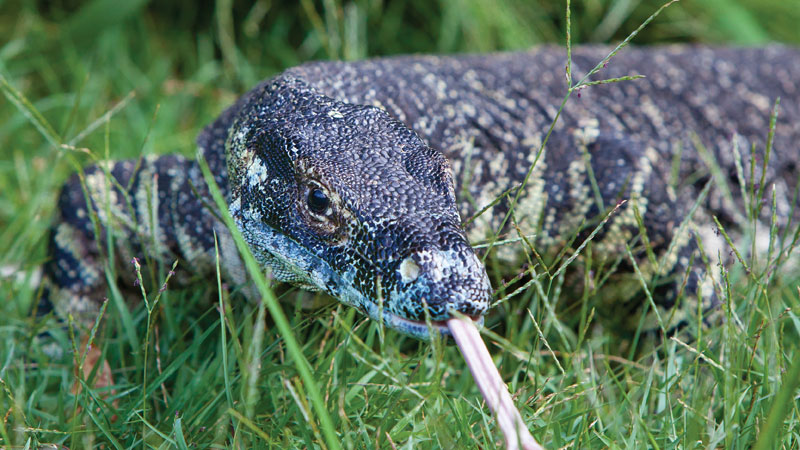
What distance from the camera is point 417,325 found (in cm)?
199

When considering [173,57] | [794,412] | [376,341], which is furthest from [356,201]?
[173,57]

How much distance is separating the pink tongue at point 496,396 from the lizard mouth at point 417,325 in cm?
11

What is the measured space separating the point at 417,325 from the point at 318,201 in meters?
0.47

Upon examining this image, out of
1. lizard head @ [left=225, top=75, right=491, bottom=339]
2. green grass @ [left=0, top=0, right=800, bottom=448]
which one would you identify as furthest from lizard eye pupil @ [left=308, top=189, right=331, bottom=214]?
green grass @ [left=0, top=0, right=800, bottom=448]

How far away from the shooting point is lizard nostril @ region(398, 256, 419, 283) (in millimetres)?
1987

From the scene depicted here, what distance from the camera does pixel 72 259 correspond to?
3.13 meters

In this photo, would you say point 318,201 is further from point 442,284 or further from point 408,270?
point 442,284

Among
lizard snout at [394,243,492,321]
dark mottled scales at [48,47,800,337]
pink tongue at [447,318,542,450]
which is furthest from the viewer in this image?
dark mottled scales at [48,47,800,337]

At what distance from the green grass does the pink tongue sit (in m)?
0.08

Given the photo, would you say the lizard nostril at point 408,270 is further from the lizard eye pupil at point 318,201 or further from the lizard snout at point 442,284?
the lizard eye pupil at point 318,201

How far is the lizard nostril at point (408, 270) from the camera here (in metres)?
1.99

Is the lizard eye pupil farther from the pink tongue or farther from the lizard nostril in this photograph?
the pink tongue

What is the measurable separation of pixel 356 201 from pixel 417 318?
14.6 inches

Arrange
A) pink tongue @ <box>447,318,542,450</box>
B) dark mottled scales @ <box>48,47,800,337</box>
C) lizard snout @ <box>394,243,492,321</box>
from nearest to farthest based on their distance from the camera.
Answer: pink tongue @ <box>447,318,542,450</box> → lizard snout @ <box>394,243,492,321</box> → dark mottled scales @ <box>48,47,800,337</box>
